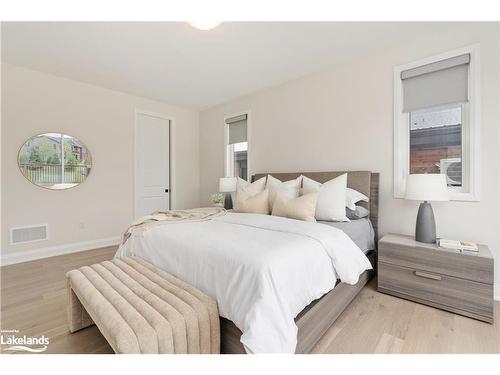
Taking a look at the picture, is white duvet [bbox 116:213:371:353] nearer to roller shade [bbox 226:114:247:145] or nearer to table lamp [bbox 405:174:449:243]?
table lamp [bbox 405:174:449:243]

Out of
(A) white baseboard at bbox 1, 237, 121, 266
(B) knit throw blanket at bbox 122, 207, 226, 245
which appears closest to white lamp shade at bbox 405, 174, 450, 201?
(B) knit throw blanket at bbox 122, 207, 226, 245

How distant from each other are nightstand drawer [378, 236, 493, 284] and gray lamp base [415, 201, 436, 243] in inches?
3.2

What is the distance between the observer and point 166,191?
4688mm

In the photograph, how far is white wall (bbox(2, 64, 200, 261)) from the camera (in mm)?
3018

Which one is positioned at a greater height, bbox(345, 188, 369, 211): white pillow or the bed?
bbox(345, 188, 369, 211): white pillow

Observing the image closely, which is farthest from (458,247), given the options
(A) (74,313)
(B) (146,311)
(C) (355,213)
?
(A) (74,313)

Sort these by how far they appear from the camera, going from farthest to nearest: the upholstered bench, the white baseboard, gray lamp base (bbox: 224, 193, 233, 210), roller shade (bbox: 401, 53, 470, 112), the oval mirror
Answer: gray lamp base (bbox: 224, 193, 233, 210) < the oval mirror < the white baseboard < roller shade (bbox: 401, 53, 470, 112) < the upholstered bench

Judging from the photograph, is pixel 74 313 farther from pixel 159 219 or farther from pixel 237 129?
pixel 237 129

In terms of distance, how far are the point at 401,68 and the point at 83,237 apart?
16.1ft

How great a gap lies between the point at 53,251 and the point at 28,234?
15.2 inches
